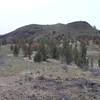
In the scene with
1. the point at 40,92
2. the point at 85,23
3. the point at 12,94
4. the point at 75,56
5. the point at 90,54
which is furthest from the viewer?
the point at 85,23

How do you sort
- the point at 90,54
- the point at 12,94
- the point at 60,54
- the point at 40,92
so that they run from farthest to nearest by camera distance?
the point at 90,54 → the point at 60,54 → the point at 40,92 → the point at 12,94

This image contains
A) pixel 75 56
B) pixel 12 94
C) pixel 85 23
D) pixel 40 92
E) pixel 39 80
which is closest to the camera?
pixel 12 94

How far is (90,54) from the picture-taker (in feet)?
188

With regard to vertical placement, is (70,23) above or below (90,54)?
above

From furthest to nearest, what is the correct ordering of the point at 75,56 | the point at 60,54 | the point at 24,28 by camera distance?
1. the point at 24,28
2. the point at 60,54
3. the point at 75,56

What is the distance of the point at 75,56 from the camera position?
38.0 m

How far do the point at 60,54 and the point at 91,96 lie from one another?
30.0 m

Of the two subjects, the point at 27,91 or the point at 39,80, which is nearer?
the point at 27,91

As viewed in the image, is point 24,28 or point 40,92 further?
point 24,28

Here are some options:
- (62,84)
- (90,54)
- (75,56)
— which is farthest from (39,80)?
(90,54)

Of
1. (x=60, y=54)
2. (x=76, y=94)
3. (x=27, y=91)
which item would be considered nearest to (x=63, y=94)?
(x=76, y=94)

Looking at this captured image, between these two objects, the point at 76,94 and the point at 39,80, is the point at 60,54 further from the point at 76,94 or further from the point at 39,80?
the point at 76,94

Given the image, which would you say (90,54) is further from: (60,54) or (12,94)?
(12,94)

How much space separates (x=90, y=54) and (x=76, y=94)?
4672 cm
